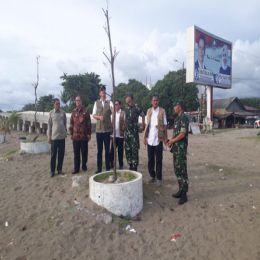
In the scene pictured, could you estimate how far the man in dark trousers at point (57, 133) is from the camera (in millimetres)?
6984

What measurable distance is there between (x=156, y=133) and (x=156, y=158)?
494 millimetres

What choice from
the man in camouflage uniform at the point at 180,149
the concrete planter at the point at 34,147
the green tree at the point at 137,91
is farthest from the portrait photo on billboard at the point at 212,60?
the man in camouflage uniform at the point at 180,149

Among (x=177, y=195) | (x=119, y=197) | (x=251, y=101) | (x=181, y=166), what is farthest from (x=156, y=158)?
(x=251, y=101)

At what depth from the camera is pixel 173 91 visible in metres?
39.5

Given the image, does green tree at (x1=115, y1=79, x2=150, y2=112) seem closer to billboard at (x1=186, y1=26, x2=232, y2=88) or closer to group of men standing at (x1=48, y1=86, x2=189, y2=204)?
billboard at (x1=186, y1=26, x2=232, y2=88)

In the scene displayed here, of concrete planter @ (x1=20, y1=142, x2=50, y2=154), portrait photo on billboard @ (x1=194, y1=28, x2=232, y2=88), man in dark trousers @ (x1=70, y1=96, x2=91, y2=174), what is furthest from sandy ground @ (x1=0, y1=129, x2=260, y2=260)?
portrait photo on billboard @ (x1=194, y1=28, x2=232, y2=88)

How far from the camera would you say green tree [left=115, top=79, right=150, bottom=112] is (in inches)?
1622

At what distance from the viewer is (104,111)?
21.7 ft

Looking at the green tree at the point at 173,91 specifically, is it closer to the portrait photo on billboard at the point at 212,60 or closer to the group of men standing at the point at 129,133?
the portrait photo on billboard at the point at 212,60

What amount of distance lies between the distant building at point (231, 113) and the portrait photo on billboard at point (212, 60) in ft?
49.6

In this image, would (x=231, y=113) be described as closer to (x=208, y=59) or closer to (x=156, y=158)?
(x=208, y=59)

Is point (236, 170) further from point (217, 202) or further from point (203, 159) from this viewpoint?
point (217, 202)

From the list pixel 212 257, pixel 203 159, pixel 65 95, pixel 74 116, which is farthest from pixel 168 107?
pixel 212 257

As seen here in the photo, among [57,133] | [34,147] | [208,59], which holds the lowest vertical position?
[34,147]
